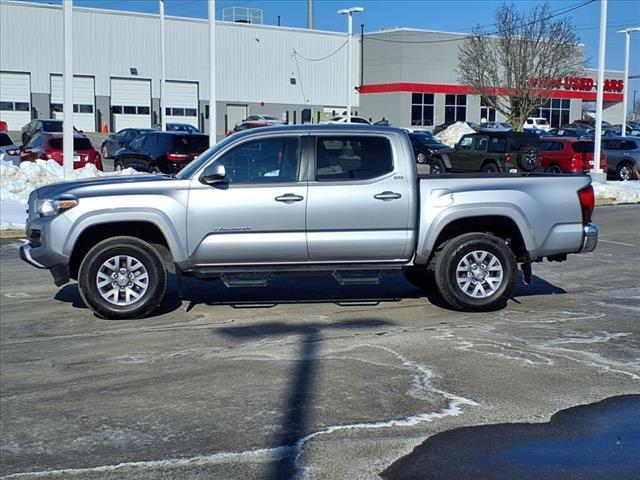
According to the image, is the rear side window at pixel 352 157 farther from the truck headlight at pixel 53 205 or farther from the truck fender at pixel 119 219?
the truck headlight at pixel 53 205

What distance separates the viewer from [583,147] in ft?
98.8

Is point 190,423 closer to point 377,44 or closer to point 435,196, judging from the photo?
point 435,196

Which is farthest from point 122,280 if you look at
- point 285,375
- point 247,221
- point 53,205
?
point 285,375

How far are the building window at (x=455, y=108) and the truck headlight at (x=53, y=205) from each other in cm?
6823

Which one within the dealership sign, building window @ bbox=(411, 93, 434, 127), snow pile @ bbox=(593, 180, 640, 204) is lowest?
snow pile @ bbox=(593, 180, 640, 204)

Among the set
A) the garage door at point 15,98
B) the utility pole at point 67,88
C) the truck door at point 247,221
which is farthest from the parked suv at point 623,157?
the garage door at point 15,98

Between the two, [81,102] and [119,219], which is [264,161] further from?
[81,102]

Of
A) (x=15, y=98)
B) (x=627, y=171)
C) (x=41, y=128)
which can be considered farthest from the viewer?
(x=15, y=98)

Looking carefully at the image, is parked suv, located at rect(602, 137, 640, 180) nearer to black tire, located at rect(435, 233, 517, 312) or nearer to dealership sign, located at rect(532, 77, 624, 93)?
black tire, located at rect(435, 233, 517, 312)

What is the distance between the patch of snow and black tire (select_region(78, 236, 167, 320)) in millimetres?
9817

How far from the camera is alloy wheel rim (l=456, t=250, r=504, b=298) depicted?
930cm

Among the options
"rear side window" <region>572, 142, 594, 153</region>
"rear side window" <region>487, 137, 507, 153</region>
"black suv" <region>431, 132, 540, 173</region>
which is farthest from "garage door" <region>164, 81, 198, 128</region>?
"rear side window" <region>572, 142, 594, 153</region>

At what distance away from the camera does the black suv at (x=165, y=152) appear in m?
26.4

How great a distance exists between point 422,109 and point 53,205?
6679cm
